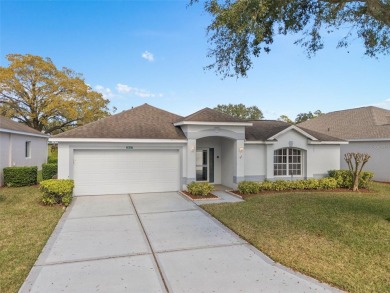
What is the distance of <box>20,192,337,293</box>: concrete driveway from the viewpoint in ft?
15.3

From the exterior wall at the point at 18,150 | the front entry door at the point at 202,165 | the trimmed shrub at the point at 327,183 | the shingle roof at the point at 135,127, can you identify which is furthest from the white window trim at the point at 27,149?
the trimmed shrub at the point at 327,183

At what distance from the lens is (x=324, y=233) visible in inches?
291

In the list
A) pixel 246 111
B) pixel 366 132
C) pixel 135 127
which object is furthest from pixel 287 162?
pixel 246 111

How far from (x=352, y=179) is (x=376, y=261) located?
1088 cm

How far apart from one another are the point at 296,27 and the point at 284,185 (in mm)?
7811

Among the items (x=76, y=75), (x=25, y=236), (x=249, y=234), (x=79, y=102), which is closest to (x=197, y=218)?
(x=249, y=234)

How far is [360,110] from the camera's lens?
24.2m

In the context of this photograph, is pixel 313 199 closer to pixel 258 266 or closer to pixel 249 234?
pixel 249 234

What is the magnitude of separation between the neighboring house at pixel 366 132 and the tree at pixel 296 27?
37.1ft

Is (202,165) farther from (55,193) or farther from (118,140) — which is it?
(55,193)

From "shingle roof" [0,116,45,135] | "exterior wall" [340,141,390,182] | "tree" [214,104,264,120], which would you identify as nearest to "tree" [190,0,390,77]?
A: "exterior wall" [340,141,390,182]

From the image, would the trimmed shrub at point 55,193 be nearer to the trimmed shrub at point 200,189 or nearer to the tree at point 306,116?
the trimmed shrub at point 200,189

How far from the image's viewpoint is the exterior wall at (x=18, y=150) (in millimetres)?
15703

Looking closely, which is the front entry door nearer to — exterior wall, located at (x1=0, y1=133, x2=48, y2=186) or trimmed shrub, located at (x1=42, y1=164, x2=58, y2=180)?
trimmed shrub, located at (x1=42, y1=164, x2=58, y2=180)
